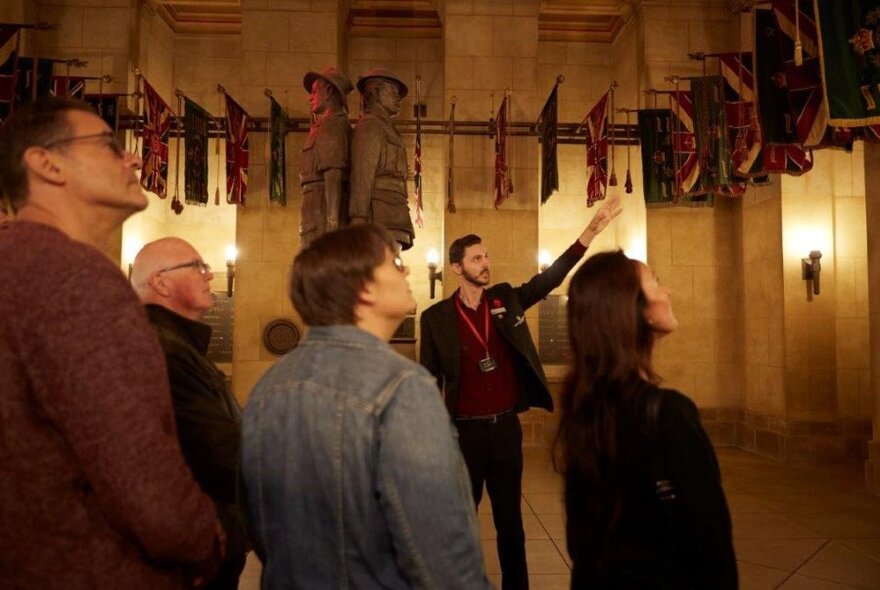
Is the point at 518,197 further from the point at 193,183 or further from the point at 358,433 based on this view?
the point at 358,433

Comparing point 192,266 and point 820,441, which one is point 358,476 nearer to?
point 192,266

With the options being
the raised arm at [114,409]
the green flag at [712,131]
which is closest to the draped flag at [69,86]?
the green flag at [712,131]

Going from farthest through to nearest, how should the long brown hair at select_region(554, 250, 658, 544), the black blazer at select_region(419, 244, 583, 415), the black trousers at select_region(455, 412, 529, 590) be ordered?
1. the black blazer at select_region(419, 244, 583, 415)
2. the black trousers at select_region(455, 412, 529, 590)
3. the long brown hair at select_region(554, 250, 658, 544)

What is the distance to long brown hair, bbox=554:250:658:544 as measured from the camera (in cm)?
183

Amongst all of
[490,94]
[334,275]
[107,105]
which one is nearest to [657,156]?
[490,94]

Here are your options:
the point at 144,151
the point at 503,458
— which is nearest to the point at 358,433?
the point at 503,458

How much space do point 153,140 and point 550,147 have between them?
517 cm

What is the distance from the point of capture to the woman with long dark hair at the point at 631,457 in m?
1.70

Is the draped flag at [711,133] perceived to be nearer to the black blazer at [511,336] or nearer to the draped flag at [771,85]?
the draped flag at [771,85]

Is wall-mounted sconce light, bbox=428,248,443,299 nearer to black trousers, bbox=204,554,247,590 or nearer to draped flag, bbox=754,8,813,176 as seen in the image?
draped flag, bbox=754,8,813,176

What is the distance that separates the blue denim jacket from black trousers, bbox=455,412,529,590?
2.16 meters

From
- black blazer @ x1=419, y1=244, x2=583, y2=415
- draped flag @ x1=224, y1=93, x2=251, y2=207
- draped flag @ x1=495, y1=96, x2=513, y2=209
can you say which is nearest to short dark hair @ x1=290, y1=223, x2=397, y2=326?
black blazer @ x1=419, y1=244, x2=583, y2=415

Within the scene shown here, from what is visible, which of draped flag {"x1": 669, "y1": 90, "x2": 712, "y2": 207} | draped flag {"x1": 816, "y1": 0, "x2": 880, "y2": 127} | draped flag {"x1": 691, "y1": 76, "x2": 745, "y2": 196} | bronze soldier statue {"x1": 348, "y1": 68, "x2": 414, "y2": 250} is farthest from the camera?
draped flag {"x1": 669, "y1": 90, "x2": 712, "y2": 207}

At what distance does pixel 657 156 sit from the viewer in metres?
9.39
